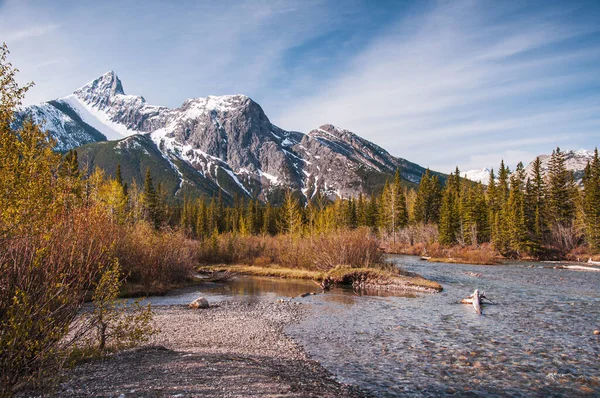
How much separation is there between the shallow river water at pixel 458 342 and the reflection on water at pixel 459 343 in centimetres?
3

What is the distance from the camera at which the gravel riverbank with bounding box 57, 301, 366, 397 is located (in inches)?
310

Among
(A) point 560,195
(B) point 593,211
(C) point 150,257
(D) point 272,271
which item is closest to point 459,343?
(C) point 150,257

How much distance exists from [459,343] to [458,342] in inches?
5.6

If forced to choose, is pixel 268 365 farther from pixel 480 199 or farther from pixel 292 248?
pixel 480 199

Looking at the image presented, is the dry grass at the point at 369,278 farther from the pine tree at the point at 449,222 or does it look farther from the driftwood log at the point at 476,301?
the pine tree at the point at 449,222

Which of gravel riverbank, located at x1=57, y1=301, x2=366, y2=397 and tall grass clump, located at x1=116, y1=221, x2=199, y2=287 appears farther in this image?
tall grass clump, located at x1=116, y1=221, x2=199, y2=287

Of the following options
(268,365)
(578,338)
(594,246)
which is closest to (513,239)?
(594,246)

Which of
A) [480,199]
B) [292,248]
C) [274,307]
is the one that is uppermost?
[480,199]

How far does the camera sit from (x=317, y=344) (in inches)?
564

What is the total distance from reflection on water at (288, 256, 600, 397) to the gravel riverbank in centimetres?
113

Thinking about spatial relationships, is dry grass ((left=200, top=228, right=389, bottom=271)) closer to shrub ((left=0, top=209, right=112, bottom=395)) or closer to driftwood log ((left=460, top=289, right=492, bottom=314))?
driftwood log ((left=460, top=289, right=492, bottom=314))

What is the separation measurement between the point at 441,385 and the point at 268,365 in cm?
483

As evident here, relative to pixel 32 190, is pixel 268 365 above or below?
below

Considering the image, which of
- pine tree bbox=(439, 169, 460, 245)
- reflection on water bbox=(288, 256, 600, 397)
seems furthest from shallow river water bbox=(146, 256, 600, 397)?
pine tree bbox=(439, 169, 460, 245)
